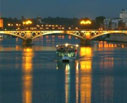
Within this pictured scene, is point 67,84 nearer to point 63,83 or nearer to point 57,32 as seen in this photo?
point 63,83

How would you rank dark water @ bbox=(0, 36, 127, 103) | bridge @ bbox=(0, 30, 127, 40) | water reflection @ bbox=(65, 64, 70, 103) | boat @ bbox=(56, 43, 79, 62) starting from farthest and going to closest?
bridge @ bbox=(0, 30, 127, 40)
boat @ bbox=(56, 43, 79, 62)
water reflection @ bbox=(65, 64, 70, 103)
dark water @ bbox=(0, 36, 127, 103)

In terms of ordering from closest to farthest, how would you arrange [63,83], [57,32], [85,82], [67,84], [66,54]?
[67,84] < [63,83] < [85,82] < [66,54] < [57,32]

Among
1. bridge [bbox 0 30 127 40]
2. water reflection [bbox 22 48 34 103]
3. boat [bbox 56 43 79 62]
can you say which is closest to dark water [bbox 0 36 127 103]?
water reflection [bbox 22 48 34 103]

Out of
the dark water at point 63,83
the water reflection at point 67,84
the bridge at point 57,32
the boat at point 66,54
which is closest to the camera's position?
the dark water at point 63,83

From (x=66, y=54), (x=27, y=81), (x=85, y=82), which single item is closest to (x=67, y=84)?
(x=85, y=82)

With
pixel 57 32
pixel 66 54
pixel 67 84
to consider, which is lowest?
pixel 67 84

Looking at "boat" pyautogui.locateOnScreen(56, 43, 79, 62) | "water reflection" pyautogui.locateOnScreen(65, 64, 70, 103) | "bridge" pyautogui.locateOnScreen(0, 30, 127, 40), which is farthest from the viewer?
"bridge" pyautogui.locateOnScreen(0, 30, 127, 40)

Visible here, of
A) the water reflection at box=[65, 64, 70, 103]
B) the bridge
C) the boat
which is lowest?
the water reflection at box=[65, 64, 70, 103]

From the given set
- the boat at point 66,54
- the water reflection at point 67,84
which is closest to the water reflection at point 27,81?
the water reflection at point 67,84

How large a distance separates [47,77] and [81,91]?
18.7 feet

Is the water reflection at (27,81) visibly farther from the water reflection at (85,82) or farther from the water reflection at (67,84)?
the water reflection at (85,82)

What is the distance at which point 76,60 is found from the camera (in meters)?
39.0

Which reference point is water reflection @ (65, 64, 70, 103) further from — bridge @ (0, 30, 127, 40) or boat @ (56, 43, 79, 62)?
bridge @ (0, 30, 127, 40)

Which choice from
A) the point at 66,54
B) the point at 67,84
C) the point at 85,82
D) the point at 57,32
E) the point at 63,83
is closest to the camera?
the point at 67,84
